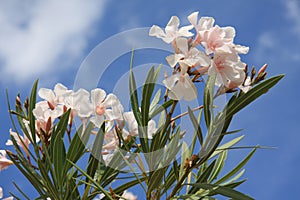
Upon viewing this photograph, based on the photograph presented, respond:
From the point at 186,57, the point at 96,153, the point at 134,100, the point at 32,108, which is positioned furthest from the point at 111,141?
the point at 186,57

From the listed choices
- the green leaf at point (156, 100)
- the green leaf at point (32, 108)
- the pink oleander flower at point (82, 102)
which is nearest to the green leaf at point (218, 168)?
the green leaf at point (156, 100)

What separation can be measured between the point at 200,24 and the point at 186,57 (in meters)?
0.15

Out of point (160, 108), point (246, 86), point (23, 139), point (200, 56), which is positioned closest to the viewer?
point (200, 56)

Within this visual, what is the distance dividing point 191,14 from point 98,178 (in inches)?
23.3

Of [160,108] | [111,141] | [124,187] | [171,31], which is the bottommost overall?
[124,187]

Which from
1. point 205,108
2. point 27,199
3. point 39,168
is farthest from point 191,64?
point 27,199

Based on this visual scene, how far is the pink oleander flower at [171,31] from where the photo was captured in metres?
1.35

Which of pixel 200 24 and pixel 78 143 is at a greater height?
pixel 200 24

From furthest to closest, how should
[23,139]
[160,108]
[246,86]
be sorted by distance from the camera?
[23,139] → [160,108] → [246,86]

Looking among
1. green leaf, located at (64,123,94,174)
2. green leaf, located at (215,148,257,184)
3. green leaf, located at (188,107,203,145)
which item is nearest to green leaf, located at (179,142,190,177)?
green leaf, located at (188,107,203,145)

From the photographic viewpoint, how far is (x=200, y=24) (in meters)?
1.40

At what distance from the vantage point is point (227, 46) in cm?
133

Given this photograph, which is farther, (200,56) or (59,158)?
(59,158)

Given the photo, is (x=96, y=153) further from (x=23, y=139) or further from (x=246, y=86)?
(x=246, y=86)
